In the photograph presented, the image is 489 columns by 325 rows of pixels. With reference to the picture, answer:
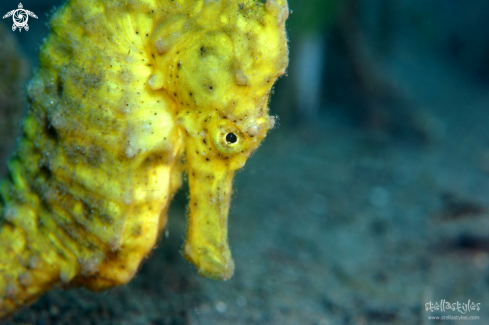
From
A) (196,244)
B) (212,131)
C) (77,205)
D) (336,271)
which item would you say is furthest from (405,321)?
(77,205)

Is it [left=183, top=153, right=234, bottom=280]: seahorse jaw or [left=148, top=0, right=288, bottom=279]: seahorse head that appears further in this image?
[left=183, top=153, right=234, bottom=280]: seahorse jaw

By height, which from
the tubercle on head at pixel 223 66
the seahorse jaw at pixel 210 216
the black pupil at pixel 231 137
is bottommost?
the seahorse jaw at pixel 210 216

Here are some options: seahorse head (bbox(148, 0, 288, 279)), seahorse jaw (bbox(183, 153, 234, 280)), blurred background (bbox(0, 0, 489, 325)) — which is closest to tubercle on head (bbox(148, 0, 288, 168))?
seahorse head (bbox(148, 0, 288, 279))

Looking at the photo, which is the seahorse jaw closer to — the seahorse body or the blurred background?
the seahorse body

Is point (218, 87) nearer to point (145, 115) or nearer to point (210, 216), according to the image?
point (145, 115)

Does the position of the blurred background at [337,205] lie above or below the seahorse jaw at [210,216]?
above

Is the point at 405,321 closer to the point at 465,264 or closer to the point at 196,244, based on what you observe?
the point at 465,264

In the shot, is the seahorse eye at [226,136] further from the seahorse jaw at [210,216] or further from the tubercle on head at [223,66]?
the seahorse jaw at [210,216]

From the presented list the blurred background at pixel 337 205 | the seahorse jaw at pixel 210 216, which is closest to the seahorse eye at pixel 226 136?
the seahorse jaw at pixel 210 216
